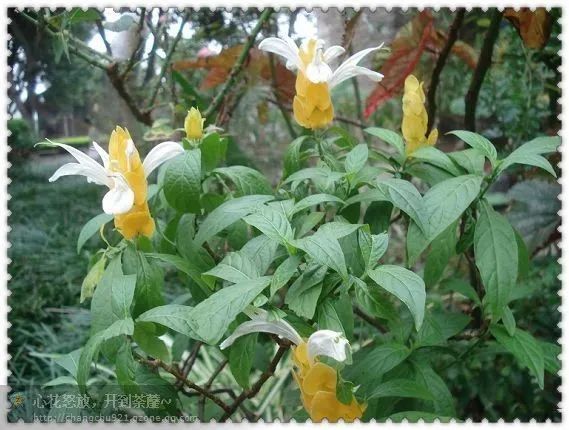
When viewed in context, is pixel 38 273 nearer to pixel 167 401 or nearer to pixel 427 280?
pixel 167 401

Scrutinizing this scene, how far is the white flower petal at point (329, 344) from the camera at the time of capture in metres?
0.61

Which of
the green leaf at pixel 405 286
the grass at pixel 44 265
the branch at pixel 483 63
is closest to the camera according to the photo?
the green leaf at pixel 405 286

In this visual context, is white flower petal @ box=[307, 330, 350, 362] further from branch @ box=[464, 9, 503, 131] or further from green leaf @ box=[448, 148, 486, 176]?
branch @ box=[464, 9, 503, 131]

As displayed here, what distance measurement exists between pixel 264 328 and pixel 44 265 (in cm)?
142

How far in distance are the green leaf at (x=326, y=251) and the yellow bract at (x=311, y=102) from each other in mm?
281

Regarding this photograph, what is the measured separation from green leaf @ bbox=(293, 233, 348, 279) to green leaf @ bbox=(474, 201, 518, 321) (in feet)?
0.60

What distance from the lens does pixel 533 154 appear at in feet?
2.46

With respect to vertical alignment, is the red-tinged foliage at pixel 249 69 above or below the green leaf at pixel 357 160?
above

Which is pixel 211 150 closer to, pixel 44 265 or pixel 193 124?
pixel 193 124

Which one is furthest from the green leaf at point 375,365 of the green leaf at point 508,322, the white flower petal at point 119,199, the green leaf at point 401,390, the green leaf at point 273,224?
the white flower petal at point 119,199

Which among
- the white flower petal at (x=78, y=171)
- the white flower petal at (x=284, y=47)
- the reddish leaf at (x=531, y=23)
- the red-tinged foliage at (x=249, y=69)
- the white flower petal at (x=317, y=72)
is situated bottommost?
the white flower petal at (x=78, y=171)

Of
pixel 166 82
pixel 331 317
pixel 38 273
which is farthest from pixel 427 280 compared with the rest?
pixel 38 273

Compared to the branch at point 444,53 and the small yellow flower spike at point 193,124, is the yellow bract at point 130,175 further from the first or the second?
the branch at point 444,53

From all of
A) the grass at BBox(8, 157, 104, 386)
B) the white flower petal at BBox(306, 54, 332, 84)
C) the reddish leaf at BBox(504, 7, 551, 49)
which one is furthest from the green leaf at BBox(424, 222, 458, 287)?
the grass at BBox(8, 157, 104, 386)
